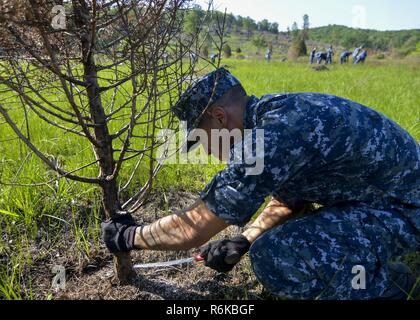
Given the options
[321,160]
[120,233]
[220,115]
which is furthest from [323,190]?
[120,233]

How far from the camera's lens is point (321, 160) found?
143 centimetres

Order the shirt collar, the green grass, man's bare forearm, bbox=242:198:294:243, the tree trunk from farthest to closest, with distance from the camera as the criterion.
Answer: man's bare forearm, bbox=242:198:294:243 → the green grass → the shirt collar → the tree trunk

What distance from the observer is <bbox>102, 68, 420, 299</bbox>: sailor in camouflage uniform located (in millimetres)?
1345

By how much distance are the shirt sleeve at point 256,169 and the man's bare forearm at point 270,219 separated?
2.08 ft

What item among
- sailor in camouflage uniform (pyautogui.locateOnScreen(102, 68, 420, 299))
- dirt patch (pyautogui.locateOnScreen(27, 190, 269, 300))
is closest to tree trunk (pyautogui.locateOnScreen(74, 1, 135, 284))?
dirt patch (pyautogui.locateOnScreen(27, 190, 269, 300))

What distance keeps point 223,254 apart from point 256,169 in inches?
20.6

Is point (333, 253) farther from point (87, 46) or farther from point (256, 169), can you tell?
point (87, 46)

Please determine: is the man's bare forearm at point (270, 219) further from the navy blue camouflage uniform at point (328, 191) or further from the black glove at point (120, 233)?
the black glove at point (120, 233)

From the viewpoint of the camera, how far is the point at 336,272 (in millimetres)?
1500

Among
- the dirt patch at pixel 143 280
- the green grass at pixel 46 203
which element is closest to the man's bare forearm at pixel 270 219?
the dirt patch at pixel 143 280

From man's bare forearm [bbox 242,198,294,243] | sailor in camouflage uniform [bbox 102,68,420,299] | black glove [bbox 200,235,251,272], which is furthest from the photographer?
man's bare forearm [bbox 242,198,294,243]

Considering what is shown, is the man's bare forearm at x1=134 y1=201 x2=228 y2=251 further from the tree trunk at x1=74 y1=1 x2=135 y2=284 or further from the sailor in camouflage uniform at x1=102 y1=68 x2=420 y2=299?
the tree trunk at x1=74 y1=1 x2=135 y2=284
